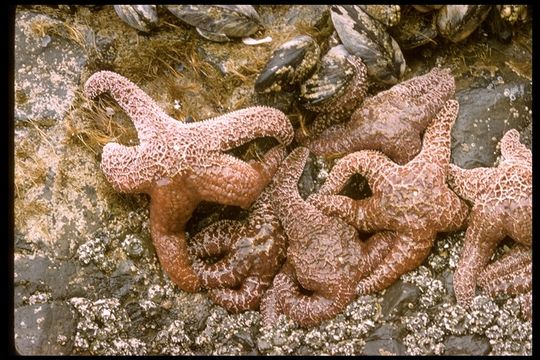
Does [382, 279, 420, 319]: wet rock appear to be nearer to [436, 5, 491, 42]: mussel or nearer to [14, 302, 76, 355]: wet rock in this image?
[436, 5, 491, 42]: mussel

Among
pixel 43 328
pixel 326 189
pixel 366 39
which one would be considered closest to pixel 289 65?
pixel 366 39

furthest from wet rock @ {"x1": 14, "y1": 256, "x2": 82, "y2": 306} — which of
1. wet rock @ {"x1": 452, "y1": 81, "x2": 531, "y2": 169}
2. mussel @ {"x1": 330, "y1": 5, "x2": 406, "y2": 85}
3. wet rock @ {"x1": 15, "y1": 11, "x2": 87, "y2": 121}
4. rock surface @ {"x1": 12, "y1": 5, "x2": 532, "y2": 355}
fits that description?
wet rock @ {"x1": 452, "y1": 81, "x2": 531, "y2": 169}

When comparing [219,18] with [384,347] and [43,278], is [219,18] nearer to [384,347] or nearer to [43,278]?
[43,278]

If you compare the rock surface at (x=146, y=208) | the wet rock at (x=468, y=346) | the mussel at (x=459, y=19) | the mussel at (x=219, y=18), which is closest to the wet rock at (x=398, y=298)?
the rock surface at (x=146, y=208)

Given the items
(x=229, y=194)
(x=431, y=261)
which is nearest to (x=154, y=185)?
(x=229, y=194)

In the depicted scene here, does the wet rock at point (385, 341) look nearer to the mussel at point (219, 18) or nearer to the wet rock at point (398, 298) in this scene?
the wet rock at point (398, 298)

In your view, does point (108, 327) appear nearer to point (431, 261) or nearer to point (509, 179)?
point (431, 261)
